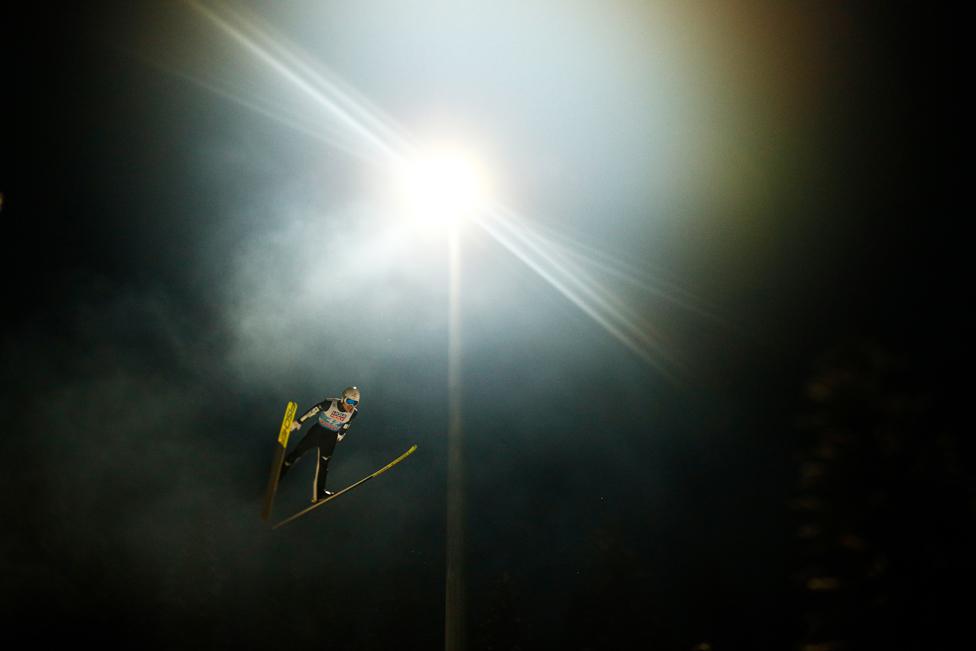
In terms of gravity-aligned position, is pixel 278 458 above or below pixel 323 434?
below

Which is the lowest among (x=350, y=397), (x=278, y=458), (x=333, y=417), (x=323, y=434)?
(x=278, y=458)

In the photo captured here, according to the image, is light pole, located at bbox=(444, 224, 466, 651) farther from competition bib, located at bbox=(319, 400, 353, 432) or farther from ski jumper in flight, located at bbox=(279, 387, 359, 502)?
competition bib, located at bbox=(319, 400, 353, 432)

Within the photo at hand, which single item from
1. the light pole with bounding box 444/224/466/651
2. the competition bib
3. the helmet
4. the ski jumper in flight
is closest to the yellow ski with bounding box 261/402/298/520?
the ski jumper in flight

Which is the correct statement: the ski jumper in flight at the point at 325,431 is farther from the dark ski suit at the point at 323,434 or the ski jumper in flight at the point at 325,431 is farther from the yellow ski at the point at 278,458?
the yellow ski at the point at 278,458

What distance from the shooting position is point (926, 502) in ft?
35.1

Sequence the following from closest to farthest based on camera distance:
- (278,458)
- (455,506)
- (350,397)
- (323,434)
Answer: (455,506)
(278,458)
(350,397)
(323,434)

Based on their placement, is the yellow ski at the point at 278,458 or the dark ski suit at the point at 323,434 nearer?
the yellow ski at the point at 278,458

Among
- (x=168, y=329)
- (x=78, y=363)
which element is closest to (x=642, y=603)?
(x=168, y=329)

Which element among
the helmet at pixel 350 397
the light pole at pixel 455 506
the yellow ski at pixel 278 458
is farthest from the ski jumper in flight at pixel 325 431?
the light pole at pixel 455 506

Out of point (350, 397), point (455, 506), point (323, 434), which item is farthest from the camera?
point (323, 434)

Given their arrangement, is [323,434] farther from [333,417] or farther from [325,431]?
[333,417]

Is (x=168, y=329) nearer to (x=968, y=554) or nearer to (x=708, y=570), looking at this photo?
(x=968, y=554)

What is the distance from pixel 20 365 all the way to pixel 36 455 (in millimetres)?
2504

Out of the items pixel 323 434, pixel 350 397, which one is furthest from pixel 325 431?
pixel 350 397
